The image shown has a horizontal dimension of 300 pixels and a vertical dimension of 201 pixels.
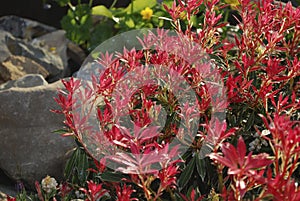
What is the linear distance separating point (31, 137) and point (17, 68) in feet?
5.07

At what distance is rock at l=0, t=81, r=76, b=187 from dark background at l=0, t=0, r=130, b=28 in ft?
10.8

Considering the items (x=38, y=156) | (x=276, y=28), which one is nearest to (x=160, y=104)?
(x=276, y=28)

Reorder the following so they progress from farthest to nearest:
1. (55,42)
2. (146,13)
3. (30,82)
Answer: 1. (55,42)
2. (146,13)
3. (30,82)

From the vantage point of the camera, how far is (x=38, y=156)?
3.07 metres

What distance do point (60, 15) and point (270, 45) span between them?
4.92 m

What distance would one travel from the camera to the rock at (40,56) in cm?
484

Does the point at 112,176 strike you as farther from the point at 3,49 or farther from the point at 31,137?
the point at 3,49

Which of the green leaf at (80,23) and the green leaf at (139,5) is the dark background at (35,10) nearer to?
the green leaf at (80,23)

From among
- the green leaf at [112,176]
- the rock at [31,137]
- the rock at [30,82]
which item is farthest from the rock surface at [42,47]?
the green leaf at [112,176]

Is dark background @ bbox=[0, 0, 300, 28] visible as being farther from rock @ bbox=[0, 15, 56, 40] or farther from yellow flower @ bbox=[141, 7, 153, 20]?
yellow flower @ bbox=[141, 7, 153, 20]

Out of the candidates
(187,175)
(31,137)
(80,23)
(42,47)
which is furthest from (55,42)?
(187,175)

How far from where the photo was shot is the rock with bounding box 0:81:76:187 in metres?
3.05

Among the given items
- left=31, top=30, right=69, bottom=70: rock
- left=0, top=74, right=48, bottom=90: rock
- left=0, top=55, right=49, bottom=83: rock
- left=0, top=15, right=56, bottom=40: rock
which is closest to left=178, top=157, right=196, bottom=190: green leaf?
left=0, top=74, right=48, bottom=90: rock

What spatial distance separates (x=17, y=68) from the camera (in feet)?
14.9
